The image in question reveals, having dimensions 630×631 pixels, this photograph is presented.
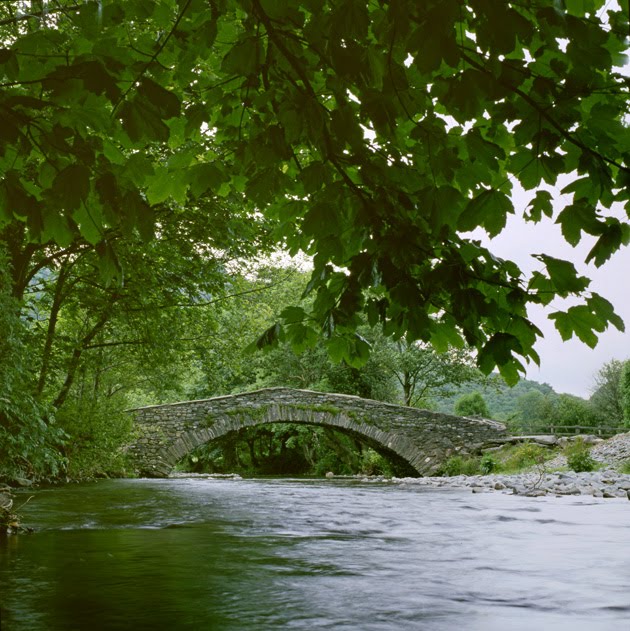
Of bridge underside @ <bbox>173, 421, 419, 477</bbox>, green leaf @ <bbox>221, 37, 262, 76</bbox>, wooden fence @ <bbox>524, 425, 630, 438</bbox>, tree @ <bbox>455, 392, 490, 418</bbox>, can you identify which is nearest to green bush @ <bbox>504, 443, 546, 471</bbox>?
bridge underside @ <bbox>173, 421, 419, 477</bbox>

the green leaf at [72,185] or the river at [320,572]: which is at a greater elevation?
the green leaf at [72,185]

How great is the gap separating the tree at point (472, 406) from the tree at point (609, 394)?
7.55 metres

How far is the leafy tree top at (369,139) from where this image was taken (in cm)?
189

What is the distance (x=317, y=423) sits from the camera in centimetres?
2425

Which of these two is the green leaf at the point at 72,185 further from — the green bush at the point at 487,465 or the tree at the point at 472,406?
the tree at the point at 472,406

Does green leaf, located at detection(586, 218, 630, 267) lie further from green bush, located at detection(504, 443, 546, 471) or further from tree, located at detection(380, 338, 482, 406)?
tree, located at detection(380, 338, 482, 406)

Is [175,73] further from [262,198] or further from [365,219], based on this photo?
[365,219]

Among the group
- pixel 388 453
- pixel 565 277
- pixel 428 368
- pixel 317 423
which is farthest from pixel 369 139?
pixel 428 368

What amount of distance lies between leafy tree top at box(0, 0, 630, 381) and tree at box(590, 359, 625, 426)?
40.3 m

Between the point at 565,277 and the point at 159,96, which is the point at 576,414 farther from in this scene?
the point at 159,96

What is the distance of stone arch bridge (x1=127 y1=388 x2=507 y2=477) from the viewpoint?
886 inches

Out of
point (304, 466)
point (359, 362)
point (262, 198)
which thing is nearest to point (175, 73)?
point (262, 198)

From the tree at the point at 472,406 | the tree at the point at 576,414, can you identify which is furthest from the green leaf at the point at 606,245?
the tree at the point at 472,406

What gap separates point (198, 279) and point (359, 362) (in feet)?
29.8
